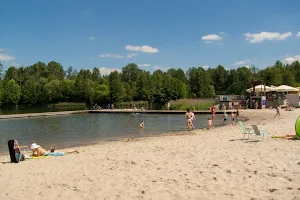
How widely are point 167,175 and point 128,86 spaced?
90.6 m

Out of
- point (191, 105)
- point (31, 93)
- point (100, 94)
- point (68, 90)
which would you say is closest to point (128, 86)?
point (100, 94)

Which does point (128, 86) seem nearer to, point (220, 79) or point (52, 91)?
point (52, 91)

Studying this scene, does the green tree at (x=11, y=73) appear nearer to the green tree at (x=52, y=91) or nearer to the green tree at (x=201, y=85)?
the green tree at (x=52, y=91)

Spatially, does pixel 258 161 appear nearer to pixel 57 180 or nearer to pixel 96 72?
A: pixel 57 180

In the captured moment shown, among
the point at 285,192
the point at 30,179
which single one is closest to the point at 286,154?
the point at 285,192

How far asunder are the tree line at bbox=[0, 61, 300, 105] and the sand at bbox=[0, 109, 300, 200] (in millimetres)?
74776

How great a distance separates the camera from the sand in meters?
6.52

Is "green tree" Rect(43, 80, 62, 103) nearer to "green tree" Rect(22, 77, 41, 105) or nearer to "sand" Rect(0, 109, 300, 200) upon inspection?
"green tree" Rect(22, 77, 41, 105)

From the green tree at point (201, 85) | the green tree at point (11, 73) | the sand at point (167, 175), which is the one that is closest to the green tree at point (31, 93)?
the green tree at point (11, 73)

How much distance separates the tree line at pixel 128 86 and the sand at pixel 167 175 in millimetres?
74776

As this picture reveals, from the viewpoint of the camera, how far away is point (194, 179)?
7402mm

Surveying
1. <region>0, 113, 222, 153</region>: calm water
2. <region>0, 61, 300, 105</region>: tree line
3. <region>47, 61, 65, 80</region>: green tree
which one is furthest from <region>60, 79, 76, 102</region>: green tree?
<region>0, 113, 222, 153</region>: calm water

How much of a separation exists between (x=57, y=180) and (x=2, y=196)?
148 cm

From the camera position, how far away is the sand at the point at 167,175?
6516 mm
